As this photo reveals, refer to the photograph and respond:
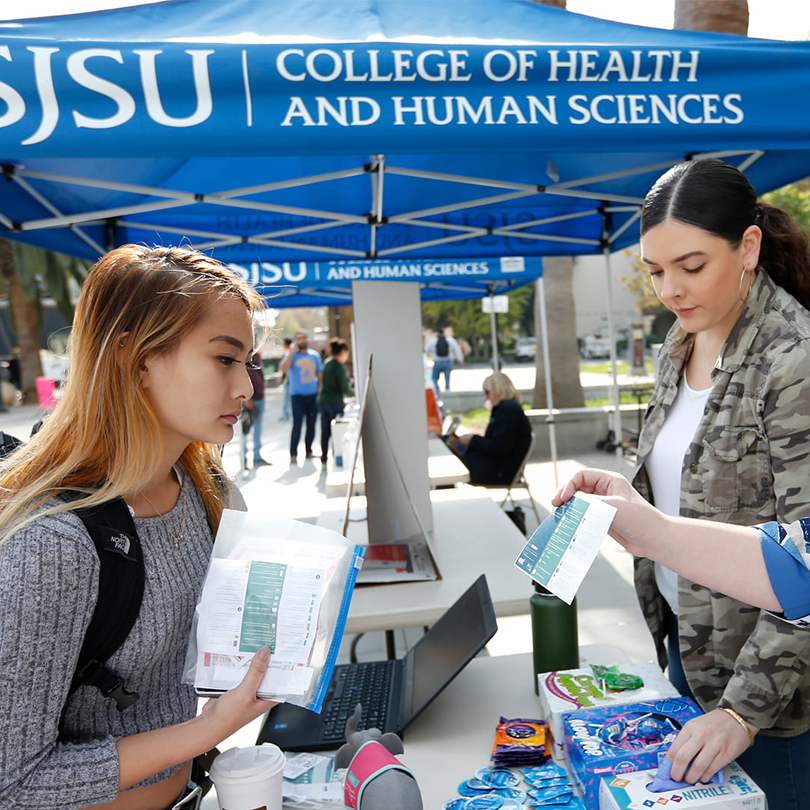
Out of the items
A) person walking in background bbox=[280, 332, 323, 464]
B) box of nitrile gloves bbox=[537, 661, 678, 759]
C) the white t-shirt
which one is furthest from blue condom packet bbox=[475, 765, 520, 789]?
person walking in background bbox=[280, 332, 323, 464]

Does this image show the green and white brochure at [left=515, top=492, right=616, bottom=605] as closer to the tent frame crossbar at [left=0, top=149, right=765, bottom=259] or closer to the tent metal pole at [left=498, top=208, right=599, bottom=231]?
the tent frame crossbar at [left=0, top=149, right=765, bottom=259]

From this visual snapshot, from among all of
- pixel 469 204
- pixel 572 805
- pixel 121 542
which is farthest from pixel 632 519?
pixel 469 204

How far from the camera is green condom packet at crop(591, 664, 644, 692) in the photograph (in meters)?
1.36

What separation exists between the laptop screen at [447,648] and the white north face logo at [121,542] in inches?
28.8

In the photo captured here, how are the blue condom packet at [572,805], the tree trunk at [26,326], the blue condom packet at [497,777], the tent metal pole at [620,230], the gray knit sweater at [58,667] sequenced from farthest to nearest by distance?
the tree trunk at [26,326] → the tent metal pole at [620,230] → the blue condom packet at [497,777] → the blue condom packet at [572,805] → the gray knit sweater at [58,667]

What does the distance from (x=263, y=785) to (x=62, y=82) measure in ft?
4.82

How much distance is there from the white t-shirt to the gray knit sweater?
1.08 m

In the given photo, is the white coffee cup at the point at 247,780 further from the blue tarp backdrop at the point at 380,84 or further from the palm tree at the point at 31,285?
the palm tree at the point at 31,285

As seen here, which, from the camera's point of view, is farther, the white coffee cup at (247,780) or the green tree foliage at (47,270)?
the green tree foliage at (47,270)

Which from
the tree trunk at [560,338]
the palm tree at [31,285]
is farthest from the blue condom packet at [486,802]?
the palm tree at [31,285]

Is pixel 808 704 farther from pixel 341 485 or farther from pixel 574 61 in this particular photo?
pixel 341 485

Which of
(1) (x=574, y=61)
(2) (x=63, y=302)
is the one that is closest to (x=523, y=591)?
(1) (x=574, y=61)

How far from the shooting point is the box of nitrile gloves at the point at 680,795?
999 mm

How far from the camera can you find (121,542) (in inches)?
41.4
